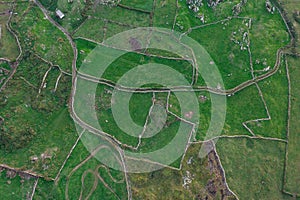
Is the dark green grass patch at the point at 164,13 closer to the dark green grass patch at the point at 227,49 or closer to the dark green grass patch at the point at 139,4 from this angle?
the dark green grass patch at the point at 139,4

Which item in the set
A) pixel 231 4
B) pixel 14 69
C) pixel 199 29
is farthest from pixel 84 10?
pixel 231 4

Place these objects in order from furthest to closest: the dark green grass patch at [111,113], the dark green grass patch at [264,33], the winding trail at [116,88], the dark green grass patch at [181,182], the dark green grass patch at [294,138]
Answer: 1. the dark green grass patch at [264,33]
2. the dark green grass patch at [111,113]
3. the winding trail at [116,88]
4. the dark green grass patch at [294,138]
5. the dark green grass patch at [181,182]

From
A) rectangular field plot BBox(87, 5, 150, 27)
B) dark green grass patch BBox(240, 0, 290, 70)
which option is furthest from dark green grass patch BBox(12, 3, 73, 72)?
dark green grass patch BBox(240, 0, 290, 70)

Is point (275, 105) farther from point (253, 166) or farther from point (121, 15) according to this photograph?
point (121, 15)

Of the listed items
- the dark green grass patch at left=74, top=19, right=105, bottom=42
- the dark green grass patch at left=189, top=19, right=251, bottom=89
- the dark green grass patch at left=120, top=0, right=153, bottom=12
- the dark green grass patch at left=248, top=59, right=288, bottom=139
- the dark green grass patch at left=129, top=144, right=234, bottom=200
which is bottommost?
the dark green grass patch at left=129, top=144, right=234, bottom=200

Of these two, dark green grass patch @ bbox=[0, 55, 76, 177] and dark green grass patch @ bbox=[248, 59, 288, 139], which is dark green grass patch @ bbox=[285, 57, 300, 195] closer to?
dark green grass patch @ bbox=[248, 59, 288, 139]

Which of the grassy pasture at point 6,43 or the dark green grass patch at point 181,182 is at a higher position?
the grassy pasture at point 6,43

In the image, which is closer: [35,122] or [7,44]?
[35,122]

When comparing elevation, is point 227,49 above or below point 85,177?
above

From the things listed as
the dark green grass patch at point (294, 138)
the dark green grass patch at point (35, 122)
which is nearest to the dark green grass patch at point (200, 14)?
the dark green grass patch at point (294, 138)

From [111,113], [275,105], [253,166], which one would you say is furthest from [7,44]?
[275,105]

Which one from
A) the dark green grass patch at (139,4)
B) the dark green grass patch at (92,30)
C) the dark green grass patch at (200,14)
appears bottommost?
the dark green grass patch at (92,30)
